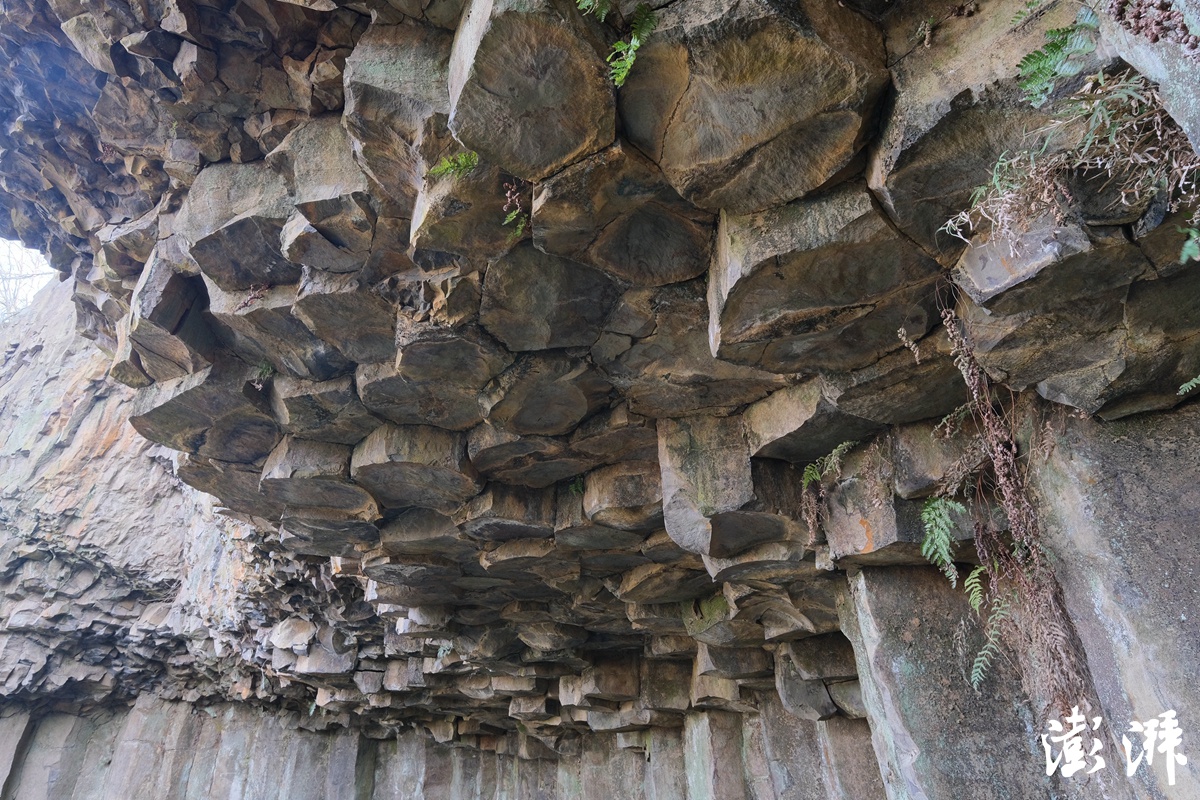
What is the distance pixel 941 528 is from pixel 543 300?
2.09 meters

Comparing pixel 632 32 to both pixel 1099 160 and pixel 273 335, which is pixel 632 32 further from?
pixel 273 335

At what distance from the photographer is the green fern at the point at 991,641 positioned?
10.4ft

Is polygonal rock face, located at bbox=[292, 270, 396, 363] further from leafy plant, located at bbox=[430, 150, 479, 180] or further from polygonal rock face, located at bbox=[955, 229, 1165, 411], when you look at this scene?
polygonal rock face, located at bbox=[955, 229, 1165, 411]

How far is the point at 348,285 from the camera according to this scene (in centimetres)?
339

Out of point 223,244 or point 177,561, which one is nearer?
point 223,244

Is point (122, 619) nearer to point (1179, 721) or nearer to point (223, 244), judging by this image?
point (223, 244)

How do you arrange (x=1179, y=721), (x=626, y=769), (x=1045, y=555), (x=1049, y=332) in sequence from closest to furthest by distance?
(x=1179, y=721)
(x=1049, y=332)
(x=1045, y=555)
(x=626, y=769)

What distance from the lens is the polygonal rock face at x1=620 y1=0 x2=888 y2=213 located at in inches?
85.5

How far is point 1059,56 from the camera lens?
1892mm

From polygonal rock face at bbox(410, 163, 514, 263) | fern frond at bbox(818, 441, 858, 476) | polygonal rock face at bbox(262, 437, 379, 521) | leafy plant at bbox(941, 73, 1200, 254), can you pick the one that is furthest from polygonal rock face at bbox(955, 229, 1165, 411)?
polygonal rock face at bbox(262, 437, 379, 521)

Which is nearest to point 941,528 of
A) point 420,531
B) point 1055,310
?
point 1055,310

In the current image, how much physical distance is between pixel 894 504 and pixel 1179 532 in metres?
1.16

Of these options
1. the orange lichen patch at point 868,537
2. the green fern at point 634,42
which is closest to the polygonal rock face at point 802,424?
the orange lichen patch at point 868,537

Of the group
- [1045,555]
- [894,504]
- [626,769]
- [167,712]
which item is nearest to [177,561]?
[167,712]
